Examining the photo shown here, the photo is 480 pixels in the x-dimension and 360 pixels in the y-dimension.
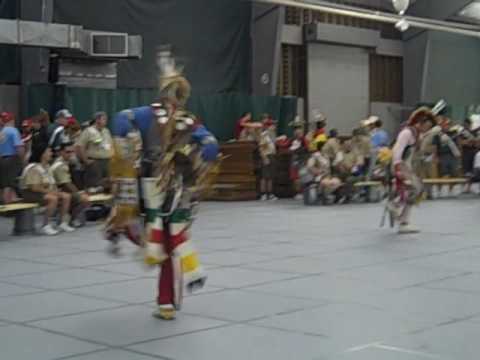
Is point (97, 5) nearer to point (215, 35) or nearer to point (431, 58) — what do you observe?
point (215, 35)

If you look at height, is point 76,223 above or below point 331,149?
below

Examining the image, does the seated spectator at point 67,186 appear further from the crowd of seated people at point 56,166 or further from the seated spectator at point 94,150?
the seated spectator at point 94,150

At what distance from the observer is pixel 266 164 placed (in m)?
20.9

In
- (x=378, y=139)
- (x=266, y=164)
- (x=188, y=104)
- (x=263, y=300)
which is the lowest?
(x=263, y=300)

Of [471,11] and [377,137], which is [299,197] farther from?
[471,11]

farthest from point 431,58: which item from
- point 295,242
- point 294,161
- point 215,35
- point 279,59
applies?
point 295,242

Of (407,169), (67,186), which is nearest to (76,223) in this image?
(67,186)

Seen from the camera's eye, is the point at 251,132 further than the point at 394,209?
Yes

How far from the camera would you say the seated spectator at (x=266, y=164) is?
68.7 ft

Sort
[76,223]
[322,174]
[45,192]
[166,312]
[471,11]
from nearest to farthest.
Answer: [166,312]
[45,192]
[76,223]
[322,174]
[471,11]

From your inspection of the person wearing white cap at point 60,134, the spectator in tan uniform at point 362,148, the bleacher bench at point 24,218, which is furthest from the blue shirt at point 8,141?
the spectator in tan uniform at point 362,148

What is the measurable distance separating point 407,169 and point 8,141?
7.20 m

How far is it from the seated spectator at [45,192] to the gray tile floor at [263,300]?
645 mm

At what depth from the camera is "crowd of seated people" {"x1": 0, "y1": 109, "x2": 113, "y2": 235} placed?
13.6 metres
